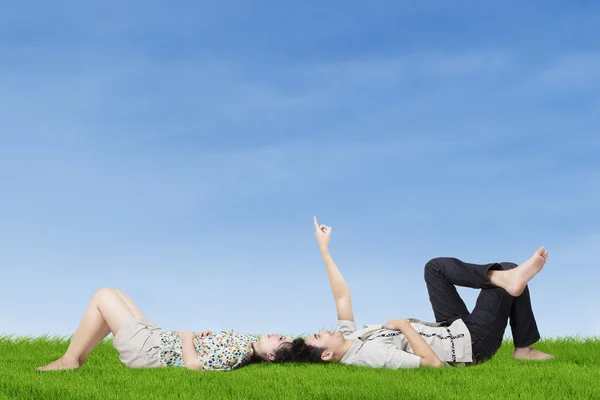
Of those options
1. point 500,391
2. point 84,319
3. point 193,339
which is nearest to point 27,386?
point 84,319

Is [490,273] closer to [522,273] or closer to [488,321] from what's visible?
[522,273]

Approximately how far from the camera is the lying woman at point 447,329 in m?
7.15

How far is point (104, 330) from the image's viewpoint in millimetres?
7555

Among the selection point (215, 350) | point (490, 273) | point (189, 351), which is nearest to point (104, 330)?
point (189, 351)

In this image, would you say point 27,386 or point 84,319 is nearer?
point 27,386

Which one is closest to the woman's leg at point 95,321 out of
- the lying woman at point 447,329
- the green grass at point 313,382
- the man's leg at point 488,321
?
the green grass at point 313,382

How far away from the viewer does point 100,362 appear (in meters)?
8.24

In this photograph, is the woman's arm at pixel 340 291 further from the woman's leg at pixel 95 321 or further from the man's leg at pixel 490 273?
the woman's leg at pixel 95 321

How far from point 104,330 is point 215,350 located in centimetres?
127

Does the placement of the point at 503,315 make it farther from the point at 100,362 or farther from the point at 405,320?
the point at 100,362

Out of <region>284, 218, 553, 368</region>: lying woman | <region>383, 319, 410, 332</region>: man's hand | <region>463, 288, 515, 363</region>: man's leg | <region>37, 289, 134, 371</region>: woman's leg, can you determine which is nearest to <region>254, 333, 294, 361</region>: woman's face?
<region>284, 218, 553, 368</region>: lying woman

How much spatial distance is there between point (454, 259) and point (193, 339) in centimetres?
286

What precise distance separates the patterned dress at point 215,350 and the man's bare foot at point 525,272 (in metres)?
2.68

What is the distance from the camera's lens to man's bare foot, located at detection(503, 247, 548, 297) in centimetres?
736
